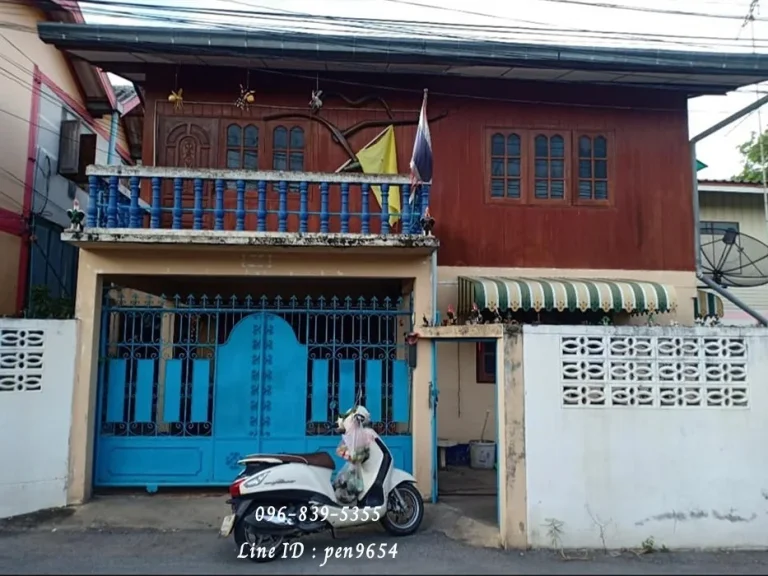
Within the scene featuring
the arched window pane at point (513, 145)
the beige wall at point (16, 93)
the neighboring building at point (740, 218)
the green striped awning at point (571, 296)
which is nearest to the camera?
the green striped awning at point (571, 296)

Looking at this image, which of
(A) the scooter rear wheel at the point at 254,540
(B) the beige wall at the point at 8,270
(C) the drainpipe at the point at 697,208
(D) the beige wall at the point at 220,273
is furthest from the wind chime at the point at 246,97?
(C) the drainpipe at the point at 697,208

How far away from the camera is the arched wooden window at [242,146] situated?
805 centimetres

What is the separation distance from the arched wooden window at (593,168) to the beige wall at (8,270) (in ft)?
27.4

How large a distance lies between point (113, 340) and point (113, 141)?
21.1 feet

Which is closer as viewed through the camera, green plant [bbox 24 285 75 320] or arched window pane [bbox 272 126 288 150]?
green plant [bbox 24 285 75 320]

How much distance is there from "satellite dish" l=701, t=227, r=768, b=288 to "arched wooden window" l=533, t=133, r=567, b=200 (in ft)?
7.79

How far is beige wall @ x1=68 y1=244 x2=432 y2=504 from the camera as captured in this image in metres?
6.04

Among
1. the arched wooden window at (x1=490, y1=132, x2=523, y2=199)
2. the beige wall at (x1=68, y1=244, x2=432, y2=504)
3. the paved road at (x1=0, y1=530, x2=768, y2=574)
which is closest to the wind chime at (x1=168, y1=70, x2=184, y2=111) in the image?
the beige wall at (x1=68, y1=244, x2=432, y2=504)

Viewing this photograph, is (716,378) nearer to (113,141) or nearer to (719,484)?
(719,484)

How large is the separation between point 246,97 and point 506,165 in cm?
373

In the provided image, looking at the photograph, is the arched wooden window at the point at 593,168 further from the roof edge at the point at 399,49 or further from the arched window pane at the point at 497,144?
the arched window pane at the point at 497,144

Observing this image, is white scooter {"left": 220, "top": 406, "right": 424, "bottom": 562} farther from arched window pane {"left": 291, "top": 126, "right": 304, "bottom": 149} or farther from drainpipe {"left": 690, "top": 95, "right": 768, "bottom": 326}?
drainpipe {"left": 690, "top": 95, "right": 768, "bottom": 326}

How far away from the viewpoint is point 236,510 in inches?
183

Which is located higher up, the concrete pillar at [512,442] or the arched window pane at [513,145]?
the arched window pane at [513,145]
